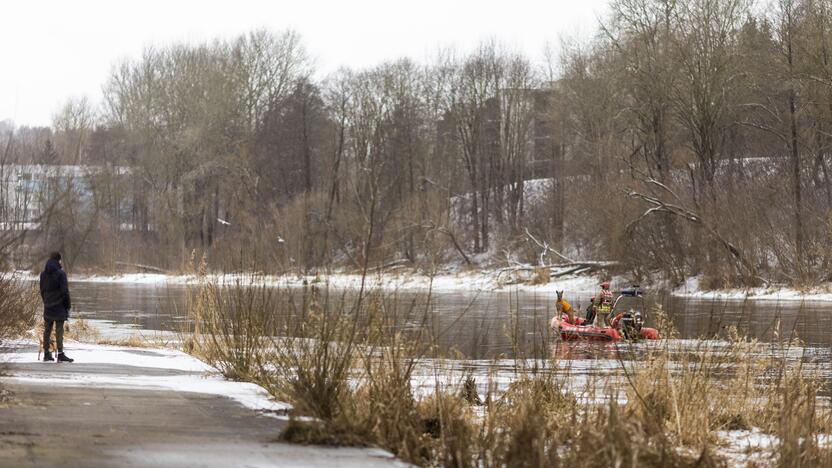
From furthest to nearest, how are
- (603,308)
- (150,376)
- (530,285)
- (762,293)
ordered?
(530,285) < (762,293) < (603,308) < (150,376)

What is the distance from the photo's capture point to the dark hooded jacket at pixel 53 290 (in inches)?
626

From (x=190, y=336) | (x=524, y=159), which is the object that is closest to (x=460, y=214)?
(x=524, y=159)

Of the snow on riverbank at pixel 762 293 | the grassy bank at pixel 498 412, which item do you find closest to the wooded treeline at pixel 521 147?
the snow on riverbank at pixel 762 293

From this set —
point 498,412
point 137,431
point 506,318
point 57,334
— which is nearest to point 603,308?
point 506,318

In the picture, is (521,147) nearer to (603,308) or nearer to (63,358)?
(603,308)

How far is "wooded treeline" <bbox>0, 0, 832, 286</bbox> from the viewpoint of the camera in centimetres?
4662

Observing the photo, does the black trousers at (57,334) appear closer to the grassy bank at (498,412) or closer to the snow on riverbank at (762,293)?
the grassy bank at (498,412)

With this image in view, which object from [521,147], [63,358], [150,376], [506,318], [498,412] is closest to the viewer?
[498,412]

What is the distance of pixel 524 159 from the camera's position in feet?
259

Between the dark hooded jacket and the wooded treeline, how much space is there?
72.2 inches

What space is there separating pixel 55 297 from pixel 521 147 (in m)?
63.2

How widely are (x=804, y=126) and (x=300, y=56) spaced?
41.1 meters

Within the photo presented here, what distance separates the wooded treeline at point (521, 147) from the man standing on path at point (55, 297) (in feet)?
5.98

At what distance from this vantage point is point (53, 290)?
16000 mm
